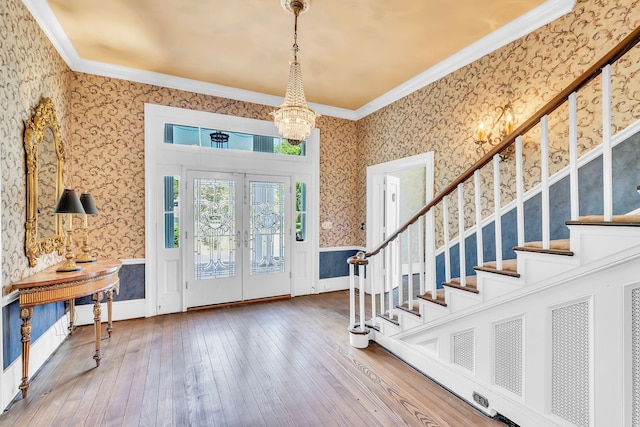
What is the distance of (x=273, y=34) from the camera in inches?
120

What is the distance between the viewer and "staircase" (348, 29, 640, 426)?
1451 millimetres

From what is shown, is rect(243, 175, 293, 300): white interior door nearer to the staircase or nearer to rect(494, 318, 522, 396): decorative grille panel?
the staircase

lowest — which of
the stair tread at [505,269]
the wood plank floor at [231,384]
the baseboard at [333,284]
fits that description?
the wood plank floor at [231,384]

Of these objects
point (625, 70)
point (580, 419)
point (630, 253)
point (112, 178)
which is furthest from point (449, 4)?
point (112, 178)

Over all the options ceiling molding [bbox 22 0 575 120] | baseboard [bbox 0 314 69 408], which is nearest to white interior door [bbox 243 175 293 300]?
ceiling molding [bbox 22 0 575 120]

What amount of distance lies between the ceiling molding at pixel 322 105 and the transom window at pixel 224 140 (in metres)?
0.52

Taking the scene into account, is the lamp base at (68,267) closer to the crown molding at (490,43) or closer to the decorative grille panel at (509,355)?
the decorative grille panel at (509,355)

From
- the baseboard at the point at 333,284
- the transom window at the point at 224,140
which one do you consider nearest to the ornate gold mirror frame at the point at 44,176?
the transom window at the point at 224,140

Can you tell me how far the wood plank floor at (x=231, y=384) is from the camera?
201 cm

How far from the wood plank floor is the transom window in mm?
2457

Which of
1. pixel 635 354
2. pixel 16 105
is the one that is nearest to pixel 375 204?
pixel 635 354

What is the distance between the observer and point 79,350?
2992 millimetres

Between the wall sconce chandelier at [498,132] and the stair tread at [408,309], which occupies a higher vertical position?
the wall sconce chandelier at [498,132]

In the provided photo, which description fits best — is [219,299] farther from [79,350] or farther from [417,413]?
[417,413]
